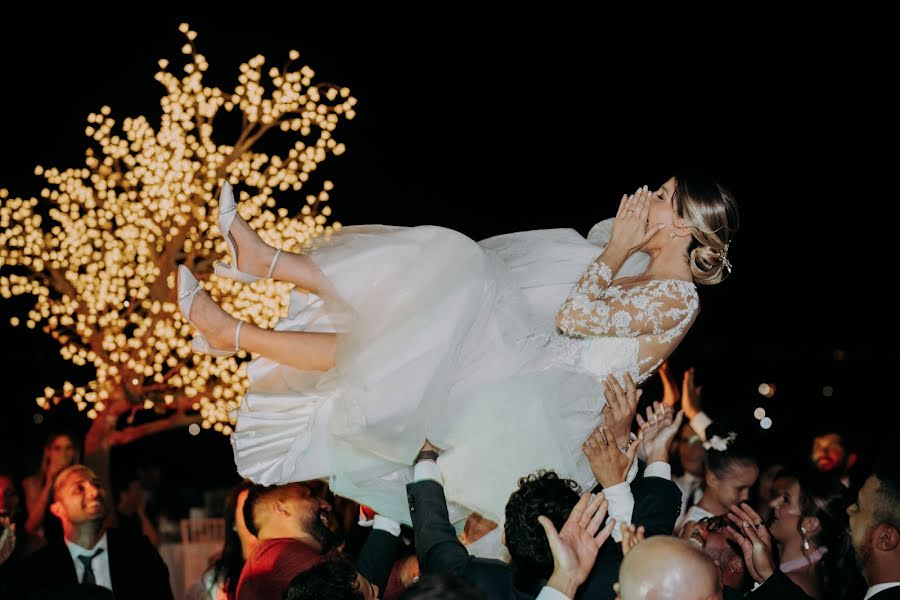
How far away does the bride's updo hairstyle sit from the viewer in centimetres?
349

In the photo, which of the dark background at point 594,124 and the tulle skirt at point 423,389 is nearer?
the tulle skirt at point 423,389

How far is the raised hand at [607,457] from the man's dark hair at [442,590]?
0.95 m

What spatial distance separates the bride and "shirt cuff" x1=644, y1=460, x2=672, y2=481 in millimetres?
254

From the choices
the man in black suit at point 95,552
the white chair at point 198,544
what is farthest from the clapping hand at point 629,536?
the white chair at point 198,544

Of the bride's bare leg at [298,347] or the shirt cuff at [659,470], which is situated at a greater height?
the bride's bare leg at [298,347]

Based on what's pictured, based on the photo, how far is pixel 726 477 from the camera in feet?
15.5

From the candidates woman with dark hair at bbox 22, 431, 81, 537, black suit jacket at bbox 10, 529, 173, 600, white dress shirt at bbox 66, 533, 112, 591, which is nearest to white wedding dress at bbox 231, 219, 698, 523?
black suit jacket at bbox 10, 529, 173, 600

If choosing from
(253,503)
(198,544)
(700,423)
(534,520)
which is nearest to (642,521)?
(534,520)

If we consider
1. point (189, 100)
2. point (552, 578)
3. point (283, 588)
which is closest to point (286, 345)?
point (283, 588)

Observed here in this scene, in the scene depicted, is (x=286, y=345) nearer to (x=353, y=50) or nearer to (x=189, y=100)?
(x=189, y=100)

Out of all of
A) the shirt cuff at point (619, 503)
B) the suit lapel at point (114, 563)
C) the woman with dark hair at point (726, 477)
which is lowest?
the suit lapel at point (114, 563)

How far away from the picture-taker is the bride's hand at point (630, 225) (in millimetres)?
3377

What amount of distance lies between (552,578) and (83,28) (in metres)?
9.65

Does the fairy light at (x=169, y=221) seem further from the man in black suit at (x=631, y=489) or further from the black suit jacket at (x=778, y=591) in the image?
the black suit jacket at (x=778, y=591)
